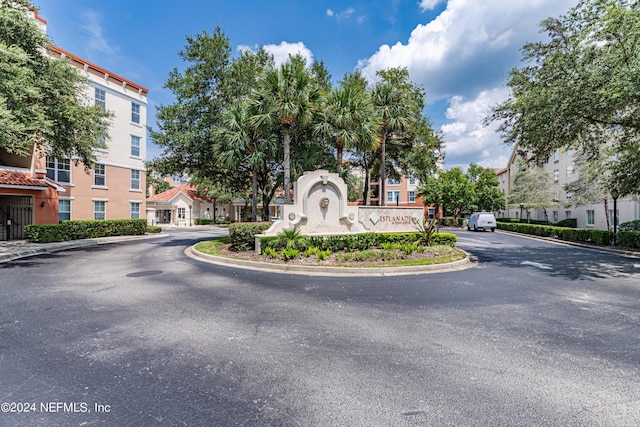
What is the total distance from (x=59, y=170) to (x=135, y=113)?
880 cm

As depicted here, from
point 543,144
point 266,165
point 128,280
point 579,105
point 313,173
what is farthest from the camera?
point 266,165

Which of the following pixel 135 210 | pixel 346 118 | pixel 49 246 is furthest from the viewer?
pixel 135 210

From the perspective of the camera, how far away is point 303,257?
1172cm

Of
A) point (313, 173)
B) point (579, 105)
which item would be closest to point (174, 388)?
point (313, 173)

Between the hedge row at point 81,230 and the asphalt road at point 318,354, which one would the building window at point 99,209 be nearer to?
the hedge row at point 81,230

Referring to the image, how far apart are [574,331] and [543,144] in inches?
446

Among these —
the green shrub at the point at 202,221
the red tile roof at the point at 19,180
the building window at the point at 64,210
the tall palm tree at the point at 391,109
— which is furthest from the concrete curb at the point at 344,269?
the green shrub at the point at 202,221

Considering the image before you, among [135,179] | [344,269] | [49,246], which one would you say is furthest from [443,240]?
[135,179]

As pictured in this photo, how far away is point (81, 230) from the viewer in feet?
68.0

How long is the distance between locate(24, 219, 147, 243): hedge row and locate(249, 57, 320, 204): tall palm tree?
15.2 metres

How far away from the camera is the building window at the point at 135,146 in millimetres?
27891

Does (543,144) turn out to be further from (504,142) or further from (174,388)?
(174,388)

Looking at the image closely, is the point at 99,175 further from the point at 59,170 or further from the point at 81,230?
the point at 81,230

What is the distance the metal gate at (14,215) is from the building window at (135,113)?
38.3ft
